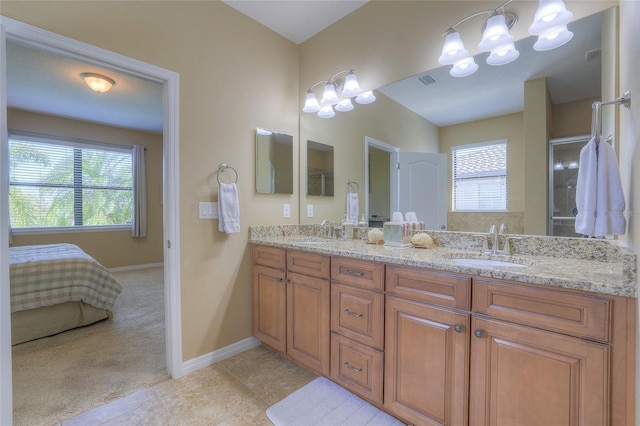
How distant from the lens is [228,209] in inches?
81.3

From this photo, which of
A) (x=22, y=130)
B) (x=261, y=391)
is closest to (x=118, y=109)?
(x=22, y=130)

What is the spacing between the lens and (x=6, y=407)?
1.27 metres

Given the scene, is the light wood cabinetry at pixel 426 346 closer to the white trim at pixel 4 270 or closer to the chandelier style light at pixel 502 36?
the chandelier style light at pixel 502 36

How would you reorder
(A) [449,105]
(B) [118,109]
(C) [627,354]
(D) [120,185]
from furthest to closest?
1. (D) [120,185]
2. (B) [118,109]
3. (A) [449,105]
4. (C) [627,354]

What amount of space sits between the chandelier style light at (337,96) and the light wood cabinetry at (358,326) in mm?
1334

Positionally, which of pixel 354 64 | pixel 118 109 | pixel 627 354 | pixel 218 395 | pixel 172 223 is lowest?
pixel 218 395

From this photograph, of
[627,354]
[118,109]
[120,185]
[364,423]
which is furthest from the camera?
[120,185]

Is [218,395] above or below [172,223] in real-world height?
below

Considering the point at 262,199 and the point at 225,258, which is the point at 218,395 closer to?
the point at 225,258

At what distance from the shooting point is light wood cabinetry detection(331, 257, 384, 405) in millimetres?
1467

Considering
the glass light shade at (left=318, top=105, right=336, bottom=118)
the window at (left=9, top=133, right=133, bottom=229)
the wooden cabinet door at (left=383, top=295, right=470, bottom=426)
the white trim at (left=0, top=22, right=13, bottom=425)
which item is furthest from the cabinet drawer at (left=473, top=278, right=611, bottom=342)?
the window at (left=9, top=133, right=133, bottom=229)

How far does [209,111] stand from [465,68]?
1727mm

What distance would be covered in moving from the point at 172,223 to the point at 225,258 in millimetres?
469

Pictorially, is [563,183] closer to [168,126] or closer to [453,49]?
[453,49]
